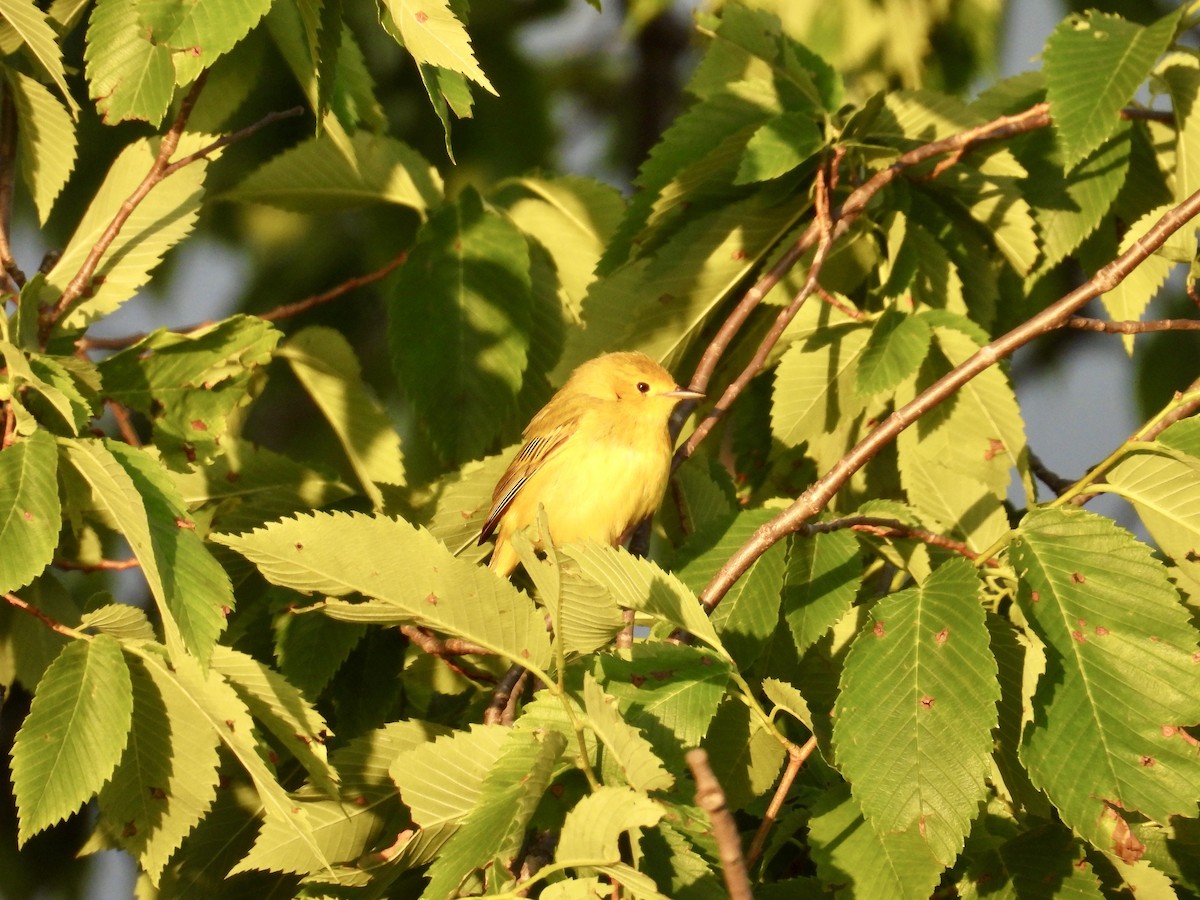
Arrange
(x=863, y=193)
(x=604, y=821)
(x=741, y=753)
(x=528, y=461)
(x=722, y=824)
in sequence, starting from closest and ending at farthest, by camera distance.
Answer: (x=722, y=824) < (x=604, y=821) < (x=741, y=753) < (x=863, y=193) < (x=528, y=461)

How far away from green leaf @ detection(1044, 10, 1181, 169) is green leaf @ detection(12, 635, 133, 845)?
221 cm

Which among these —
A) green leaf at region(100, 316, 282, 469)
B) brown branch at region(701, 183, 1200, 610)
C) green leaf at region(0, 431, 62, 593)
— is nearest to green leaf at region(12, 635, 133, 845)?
green leaf at region(0, 431, 62, 593)

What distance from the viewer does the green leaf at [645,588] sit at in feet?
7.20

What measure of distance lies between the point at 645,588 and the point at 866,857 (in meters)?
0.64

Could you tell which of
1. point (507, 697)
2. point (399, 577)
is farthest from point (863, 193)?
point (399, 577)

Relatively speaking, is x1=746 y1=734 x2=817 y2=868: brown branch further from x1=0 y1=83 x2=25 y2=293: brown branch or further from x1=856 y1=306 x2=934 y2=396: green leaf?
x1=0 y1=83 x2=25 y2=293: brown branch

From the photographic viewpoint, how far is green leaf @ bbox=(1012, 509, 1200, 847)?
2199 millimetres

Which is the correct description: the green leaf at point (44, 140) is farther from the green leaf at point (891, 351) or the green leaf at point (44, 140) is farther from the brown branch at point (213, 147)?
the green leaf at point (891, 351)

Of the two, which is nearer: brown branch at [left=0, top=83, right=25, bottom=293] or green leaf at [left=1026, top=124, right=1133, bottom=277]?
brown branch at [left=0, top=83, right=25, bottom=293]

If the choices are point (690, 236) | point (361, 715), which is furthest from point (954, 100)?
point (361, 715)

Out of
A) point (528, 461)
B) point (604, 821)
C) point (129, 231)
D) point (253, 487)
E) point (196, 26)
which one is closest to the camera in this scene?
point (604, 821)

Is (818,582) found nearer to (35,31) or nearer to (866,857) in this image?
(866,857)

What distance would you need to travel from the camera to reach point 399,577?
2178 mm

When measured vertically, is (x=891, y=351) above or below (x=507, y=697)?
above
